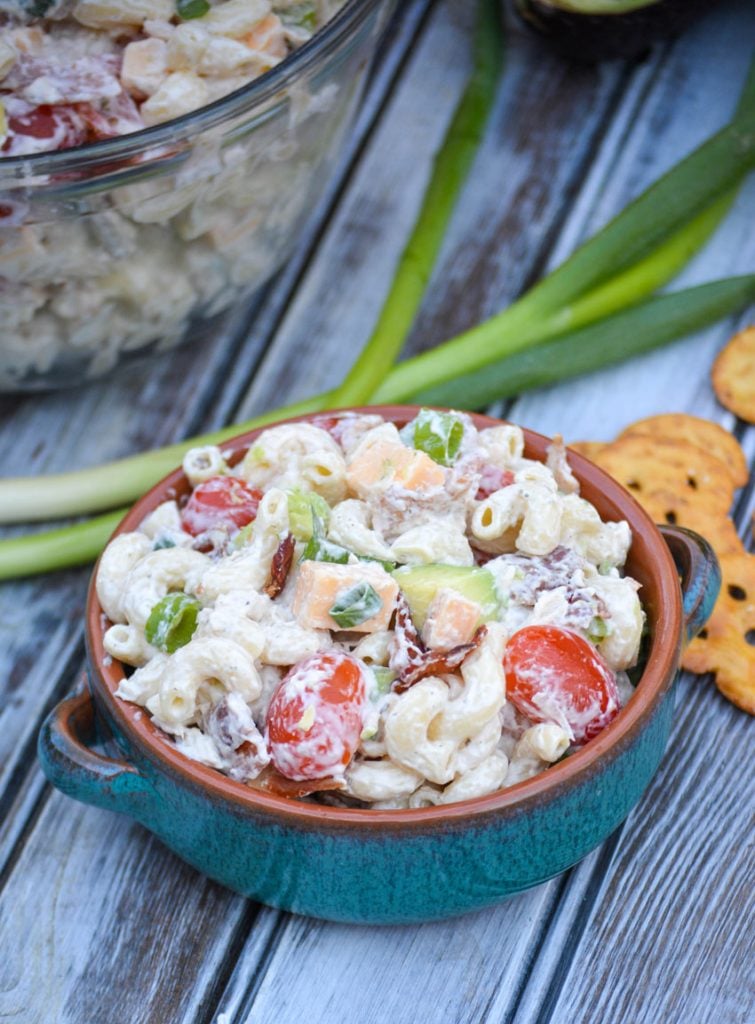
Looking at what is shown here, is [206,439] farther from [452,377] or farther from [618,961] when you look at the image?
[618,961]

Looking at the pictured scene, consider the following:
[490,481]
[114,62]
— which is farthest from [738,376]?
[114,62]

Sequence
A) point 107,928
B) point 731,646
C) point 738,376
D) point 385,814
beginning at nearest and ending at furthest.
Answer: point 385,814
point 107,928
point 731,646
point 738,376

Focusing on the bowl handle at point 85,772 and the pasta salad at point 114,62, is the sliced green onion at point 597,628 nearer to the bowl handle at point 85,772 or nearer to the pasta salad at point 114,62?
the bowl handle at point 85,772

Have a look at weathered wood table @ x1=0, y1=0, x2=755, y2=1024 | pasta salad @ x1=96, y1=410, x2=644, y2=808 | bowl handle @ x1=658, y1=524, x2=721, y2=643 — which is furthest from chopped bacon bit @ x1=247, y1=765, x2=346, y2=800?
bowl handle @ x1=658, y1=524, x2=721, y2=643

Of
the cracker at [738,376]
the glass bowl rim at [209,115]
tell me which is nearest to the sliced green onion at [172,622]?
the glass bowl rim at [209,115]

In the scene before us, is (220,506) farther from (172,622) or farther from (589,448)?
(589,448)

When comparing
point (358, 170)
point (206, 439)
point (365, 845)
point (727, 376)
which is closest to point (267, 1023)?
point (365, 845)

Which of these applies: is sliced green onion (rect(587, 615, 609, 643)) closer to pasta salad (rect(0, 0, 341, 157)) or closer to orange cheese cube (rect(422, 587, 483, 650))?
orange cheese cube (rect(422, 587, 483, 650))
